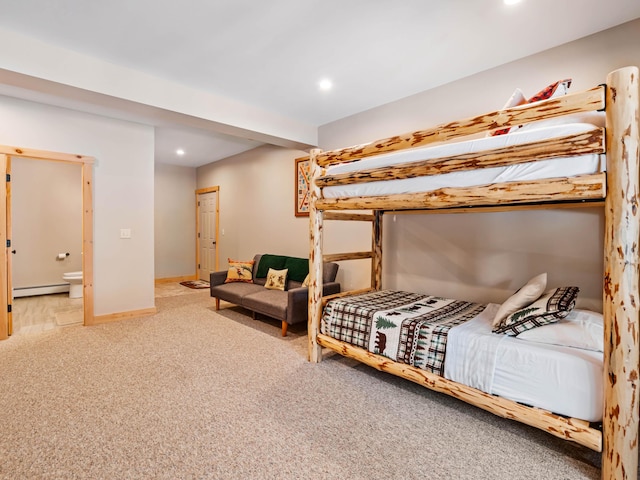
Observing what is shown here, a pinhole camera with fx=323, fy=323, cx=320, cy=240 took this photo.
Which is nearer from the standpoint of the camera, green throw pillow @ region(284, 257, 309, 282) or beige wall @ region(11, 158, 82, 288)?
green throw pillow @ region(284, 257, 309, 282)

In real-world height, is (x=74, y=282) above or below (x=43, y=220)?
below

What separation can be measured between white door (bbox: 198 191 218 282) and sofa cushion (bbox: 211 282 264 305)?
238cm

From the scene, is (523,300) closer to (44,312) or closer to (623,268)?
(623,268)

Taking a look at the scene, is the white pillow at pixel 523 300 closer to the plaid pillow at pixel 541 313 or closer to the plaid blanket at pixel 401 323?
the plaid pillow at pixel 541 313

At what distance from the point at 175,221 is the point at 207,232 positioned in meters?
0.75

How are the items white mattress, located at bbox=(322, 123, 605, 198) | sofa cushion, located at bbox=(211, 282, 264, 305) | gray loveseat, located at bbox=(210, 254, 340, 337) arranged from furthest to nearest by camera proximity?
sofa cushion, located at bbox=(211, 282, 264, 305), gray loveseat, located at bbox=(210, 254, 340, 337), white mattress, located at bbox=(322, 123, 605, 198)

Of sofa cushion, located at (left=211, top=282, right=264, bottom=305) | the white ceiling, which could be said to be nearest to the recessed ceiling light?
the white ceiling

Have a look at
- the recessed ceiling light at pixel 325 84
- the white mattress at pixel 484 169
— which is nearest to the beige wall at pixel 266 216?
the recessed ceiling light at pixel 325 84

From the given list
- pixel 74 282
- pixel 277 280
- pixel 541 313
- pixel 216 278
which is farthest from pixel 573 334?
pixel 74 282

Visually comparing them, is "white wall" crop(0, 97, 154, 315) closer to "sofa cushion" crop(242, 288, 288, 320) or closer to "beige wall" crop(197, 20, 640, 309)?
"sofa cushion" crop(242, 288, 288, 320)

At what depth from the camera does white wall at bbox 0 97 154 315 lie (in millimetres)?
3727

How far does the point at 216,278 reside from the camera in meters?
4.83

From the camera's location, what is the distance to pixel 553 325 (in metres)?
1.91

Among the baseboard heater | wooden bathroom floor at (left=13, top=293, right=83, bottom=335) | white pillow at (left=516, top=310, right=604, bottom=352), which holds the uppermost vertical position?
white pillow at (left=516, top=310, right=604, bottom=352)
